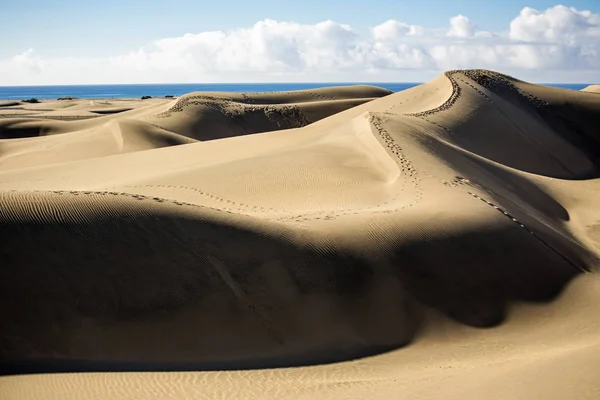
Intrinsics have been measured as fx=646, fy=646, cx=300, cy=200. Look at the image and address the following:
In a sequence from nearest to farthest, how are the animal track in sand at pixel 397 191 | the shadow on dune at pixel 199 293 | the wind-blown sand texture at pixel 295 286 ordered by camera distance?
the wind-blown sand texture at pixel 295 286
the shadow on dune at pixel 199 293
the animal track in sand at pixel 397 191

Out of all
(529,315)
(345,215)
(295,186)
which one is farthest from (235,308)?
(295,186)

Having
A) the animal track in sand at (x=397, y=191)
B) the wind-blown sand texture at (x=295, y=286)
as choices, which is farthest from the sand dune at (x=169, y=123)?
the animal track in sand at (x=397, y=191)

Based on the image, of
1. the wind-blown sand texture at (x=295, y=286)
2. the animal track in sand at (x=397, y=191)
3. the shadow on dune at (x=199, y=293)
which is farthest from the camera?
the animal track in sand at (x=397, y=191)

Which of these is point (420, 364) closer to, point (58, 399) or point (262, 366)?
point (262, 366)

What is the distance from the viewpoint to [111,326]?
8.19 metres

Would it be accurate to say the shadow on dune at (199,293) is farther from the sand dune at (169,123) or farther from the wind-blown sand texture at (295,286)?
the sand dune at (169,123)

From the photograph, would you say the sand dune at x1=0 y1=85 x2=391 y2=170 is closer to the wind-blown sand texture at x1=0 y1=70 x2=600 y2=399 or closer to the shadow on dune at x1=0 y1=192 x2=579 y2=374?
the wind-blown sand texture at x1=0 y1=70 x2=600 y2=399

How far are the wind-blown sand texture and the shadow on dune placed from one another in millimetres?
24

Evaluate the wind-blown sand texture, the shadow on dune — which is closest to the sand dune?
the wind-blown sand texture

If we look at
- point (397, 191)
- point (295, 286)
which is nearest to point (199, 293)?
point (295, 286)

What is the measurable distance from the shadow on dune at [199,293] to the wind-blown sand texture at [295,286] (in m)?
0.02

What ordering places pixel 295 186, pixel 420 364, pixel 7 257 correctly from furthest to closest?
pixel 295 186
pixel 420 364
pixel 7 257

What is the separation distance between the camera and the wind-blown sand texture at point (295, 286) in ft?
24.5

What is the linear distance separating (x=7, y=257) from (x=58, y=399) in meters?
2.55
